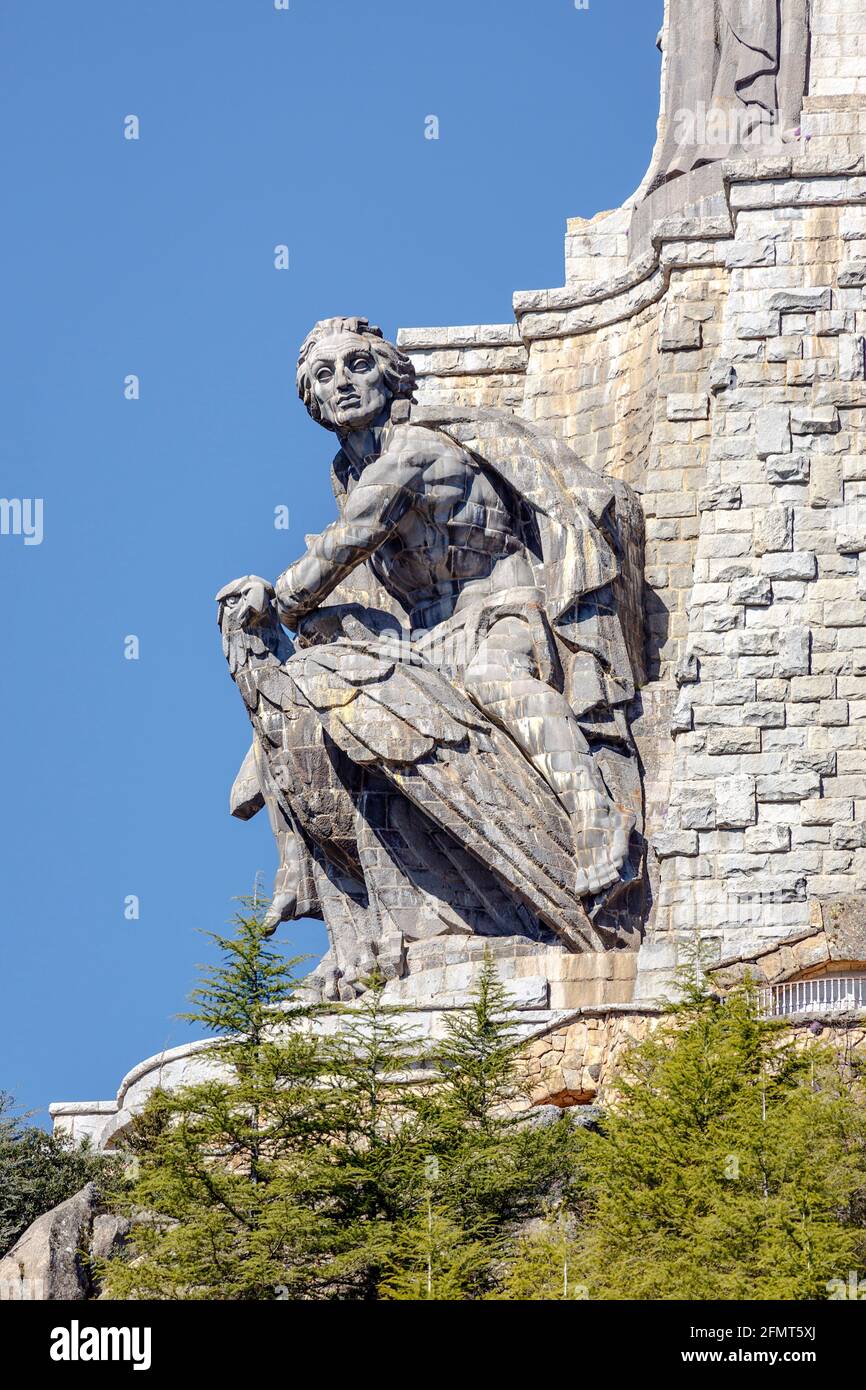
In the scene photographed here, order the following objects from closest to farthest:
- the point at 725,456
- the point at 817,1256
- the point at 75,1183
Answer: the point at 817,1256, the point at 75,1183, the point at 725,456

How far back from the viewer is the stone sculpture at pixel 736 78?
1119 inches

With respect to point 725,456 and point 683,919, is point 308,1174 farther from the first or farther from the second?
point 725,456

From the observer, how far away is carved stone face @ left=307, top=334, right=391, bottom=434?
26812 millimetres

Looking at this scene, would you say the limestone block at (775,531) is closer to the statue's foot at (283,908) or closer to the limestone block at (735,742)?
the limestone block at (735,742)

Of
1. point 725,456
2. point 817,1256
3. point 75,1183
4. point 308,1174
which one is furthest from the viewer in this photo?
point 725,456

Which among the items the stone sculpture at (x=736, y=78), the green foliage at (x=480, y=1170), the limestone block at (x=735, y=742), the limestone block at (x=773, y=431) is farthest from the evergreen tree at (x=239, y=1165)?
the stone sculpture at (x=736, y=78)

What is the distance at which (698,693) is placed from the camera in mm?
25672

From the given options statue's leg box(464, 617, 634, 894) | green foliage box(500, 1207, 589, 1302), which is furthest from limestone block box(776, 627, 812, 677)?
green foliage box(500, 1207, 589, 1302)

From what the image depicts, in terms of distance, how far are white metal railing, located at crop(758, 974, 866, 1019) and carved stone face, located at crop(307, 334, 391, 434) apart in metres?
6.54

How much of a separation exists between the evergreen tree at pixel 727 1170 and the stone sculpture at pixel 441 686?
3294 mm

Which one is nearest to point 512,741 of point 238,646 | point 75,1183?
point 238,646

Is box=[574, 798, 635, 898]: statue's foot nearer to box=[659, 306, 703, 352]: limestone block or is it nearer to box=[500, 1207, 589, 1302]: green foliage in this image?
box=[659, 306, 703, 352]: limestone block

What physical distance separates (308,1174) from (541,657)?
6245 mm

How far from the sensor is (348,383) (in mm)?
26812
